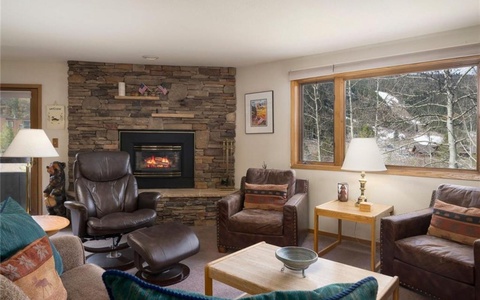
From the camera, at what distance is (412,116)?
343 centimetres

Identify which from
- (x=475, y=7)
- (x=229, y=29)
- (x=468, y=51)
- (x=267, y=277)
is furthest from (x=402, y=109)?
(x=267, y=277)

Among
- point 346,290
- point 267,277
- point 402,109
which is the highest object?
point 402,109

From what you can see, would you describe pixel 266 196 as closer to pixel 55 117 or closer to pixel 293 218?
pixel 293 218

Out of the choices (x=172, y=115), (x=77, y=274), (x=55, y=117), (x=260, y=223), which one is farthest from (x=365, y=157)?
(x=55, y=117)

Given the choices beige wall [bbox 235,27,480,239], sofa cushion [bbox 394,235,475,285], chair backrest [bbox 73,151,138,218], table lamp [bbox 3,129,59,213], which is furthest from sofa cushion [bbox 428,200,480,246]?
table lamp [bbox 3,129,59,213]

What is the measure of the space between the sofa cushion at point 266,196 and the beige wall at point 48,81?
9.12 ft

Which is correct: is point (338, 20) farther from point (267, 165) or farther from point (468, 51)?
point (267, 165)

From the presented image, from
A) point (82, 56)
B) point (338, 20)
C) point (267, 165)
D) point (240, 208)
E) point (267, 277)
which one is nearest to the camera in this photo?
point (267, 277)

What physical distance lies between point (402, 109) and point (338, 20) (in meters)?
1.37

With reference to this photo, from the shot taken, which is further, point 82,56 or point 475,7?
point 82,56

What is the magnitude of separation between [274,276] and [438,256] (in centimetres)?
125

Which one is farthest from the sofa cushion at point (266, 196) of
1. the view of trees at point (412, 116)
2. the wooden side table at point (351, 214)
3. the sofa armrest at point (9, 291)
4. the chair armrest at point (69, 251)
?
the sofa armrest at point (9, 291)

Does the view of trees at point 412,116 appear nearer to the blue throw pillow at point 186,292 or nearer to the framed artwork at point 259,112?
the framed artwork at point 259,112

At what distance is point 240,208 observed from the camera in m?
3.60
